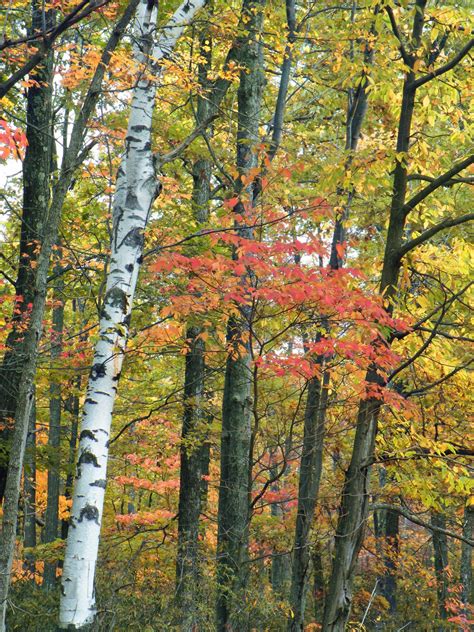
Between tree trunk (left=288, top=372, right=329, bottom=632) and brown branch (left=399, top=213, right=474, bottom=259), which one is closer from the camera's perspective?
brown branch (left=399, top=213, right=474, bottom=259)

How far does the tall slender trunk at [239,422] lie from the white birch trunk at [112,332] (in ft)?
4.31

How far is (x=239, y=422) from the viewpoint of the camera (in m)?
7.07

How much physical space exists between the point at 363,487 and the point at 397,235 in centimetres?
233

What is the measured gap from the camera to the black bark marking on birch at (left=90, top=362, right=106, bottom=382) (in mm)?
4484

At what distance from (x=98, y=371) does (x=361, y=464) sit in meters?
2.47

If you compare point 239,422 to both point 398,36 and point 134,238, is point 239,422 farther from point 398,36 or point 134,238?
point 398,36

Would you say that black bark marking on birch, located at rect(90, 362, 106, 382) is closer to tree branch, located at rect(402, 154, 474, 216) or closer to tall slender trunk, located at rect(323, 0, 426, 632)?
tall slender trunk, located at rect(323, 0, 426, 632)

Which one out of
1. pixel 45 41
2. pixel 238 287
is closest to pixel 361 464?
pixel 238 287

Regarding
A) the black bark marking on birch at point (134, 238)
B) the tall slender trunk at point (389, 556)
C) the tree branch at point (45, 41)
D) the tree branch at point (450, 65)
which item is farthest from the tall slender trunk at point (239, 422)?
the tall slender trunk at point (389, 556)

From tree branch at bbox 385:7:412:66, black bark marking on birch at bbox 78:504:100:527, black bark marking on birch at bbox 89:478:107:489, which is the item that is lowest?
black bark marking on birch at bbox 78:504:100:527

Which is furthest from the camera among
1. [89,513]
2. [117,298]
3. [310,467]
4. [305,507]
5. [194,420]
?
[194,420]

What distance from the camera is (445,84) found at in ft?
19.8

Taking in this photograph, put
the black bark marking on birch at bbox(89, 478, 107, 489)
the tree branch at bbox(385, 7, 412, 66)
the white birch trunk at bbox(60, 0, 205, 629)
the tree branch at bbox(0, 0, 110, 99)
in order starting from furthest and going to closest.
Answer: the tree branch at bbox(385, 7, 412, 66) < the black bark marking on birch at bbox(89, 478, 107, 489) < the white birch trunk at bbox(60, 0, 205, 629) < the tree branch at bbox(0, 0, 110, 99)

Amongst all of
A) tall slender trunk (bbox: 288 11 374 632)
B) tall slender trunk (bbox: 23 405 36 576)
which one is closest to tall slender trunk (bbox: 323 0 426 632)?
tall slender trunk (bbox: 288 11 374 632)
